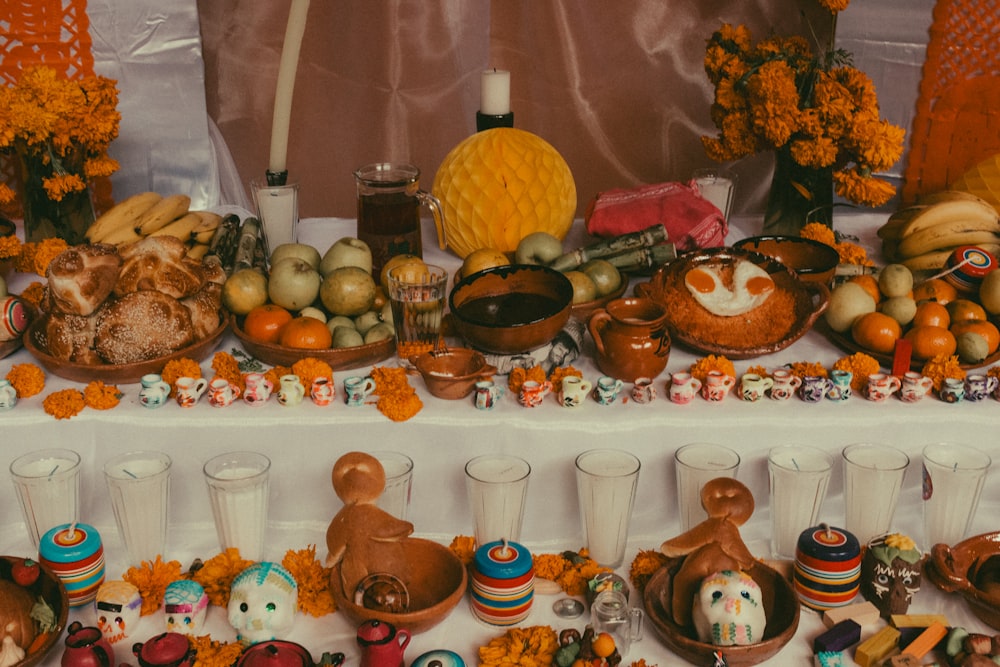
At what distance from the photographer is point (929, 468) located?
136 centimetres

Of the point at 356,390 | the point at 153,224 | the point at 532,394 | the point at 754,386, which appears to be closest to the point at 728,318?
the point at 754,386

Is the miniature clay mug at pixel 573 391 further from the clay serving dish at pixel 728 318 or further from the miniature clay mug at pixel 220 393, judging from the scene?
the miniature clay mug at pixel 220 393

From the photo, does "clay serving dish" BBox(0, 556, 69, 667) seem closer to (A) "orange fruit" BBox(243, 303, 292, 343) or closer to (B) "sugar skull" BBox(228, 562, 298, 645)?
(B) "sugar skull" BBox(228, 562, 298, 645)

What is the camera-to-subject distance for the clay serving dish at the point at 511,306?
1.43 metres

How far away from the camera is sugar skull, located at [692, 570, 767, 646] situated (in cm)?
114

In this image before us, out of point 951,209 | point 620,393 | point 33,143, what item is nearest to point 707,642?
point 620,393

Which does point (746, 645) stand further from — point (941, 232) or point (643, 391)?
point (941, 232)

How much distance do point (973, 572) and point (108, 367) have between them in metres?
1.27

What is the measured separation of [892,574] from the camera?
1.28 m

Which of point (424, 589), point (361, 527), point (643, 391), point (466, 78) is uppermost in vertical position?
point (466, 78)

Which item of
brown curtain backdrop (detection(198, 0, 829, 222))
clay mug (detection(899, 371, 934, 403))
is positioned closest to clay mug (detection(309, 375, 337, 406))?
clay mug (detection(899, 371, 934, 403))

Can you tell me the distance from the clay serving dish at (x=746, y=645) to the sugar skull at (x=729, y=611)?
0.01 meters

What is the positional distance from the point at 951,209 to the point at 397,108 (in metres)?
1.44

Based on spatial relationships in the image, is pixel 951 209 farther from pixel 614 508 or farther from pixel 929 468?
pixel 614 508
